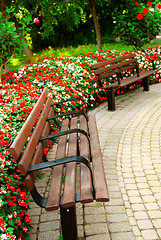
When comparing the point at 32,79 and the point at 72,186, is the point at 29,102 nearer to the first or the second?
the point at 32,79

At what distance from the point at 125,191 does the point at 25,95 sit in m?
2.61

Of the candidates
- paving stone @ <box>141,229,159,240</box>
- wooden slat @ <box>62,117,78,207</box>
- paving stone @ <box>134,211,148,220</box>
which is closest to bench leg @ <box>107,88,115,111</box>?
wooden slat @ <box>62,117,78,207</box>

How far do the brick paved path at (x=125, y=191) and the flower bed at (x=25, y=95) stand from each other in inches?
16.3

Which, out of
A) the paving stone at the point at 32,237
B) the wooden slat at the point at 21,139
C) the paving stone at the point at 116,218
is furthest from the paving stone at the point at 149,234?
the wooden slat at the point at 21,139

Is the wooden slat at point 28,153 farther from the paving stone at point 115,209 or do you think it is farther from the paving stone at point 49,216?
the paving stone at point 115,209

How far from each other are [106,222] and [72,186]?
713 mm

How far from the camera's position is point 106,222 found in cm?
286

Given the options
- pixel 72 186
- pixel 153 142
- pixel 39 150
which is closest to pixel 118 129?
pixel 153 142

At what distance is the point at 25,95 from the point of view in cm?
500

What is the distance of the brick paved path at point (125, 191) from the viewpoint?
9.03 feet

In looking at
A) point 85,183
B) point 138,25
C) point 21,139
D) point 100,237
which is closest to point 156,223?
point 100,237

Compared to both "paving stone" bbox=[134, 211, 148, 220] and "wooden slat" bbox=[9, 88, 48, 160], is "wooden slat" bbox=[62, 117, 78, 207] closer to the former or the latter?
"wooden slat" bbox=[9, 88, 48, 160]

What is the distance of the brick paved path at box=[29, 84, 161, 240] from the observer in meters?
2.75

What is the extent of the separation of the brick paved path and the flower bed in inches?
16.3
